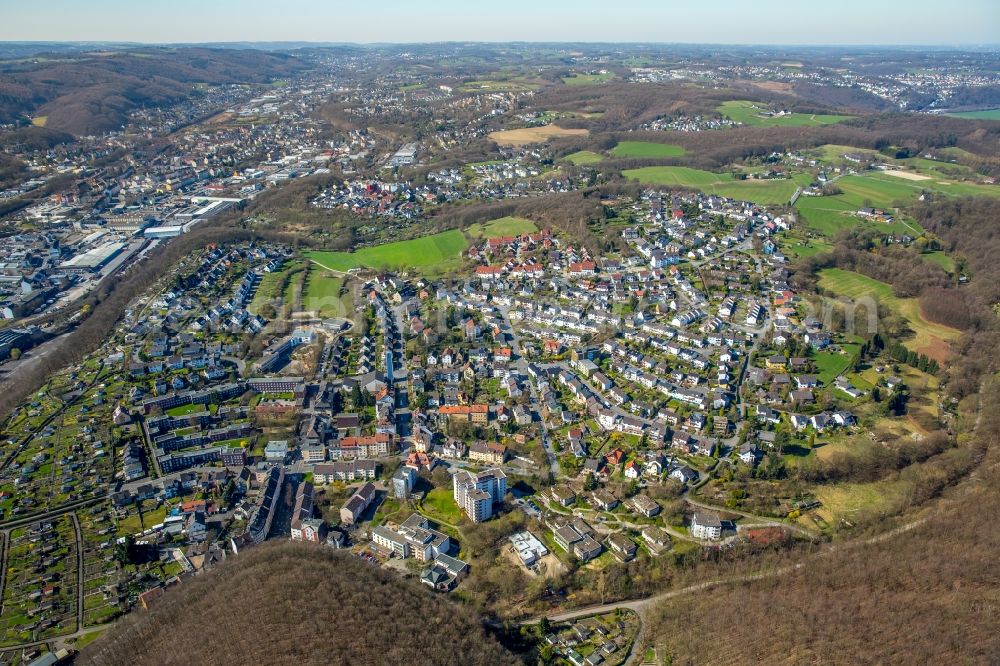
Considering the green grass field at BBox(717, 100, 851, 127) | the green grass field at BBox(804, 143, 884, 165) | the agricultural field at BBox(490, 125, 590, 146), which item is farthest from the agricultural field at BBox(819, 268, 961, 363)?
the green grass field at BBox(717, 100, 851, 127)

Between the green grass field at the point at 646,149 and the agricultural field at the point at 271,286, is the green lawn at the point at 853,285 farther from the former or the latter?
the agricultural field at the point at 271,286

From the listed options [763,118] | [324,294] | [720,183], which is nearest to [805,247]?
[720,183]

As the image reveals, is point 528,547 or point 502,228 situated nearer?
point 528,547

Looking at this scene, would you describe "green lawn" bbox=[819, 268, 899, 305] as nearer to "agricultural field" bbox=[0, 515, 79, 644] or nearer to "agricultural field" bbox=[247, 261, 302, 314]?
"agricultural field" bbox=[247, 261, 302, 314]

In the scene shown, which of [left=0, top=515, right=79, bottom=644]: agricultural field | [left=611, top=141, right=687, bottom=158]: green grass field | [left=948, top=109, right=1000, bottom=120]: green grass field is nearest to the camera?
[left=0, top=515, right=79, bottom=644]: agricultural field

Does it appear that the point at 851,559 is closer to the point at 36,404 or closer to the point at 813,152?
the point at 36,404

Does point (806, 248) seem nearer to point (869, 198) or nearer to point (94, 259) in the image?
point (869, 198)

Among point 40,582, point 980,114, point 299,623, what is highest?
point 980,114

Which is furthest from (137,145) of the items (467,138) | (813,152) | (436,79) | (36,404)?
(813,152)
